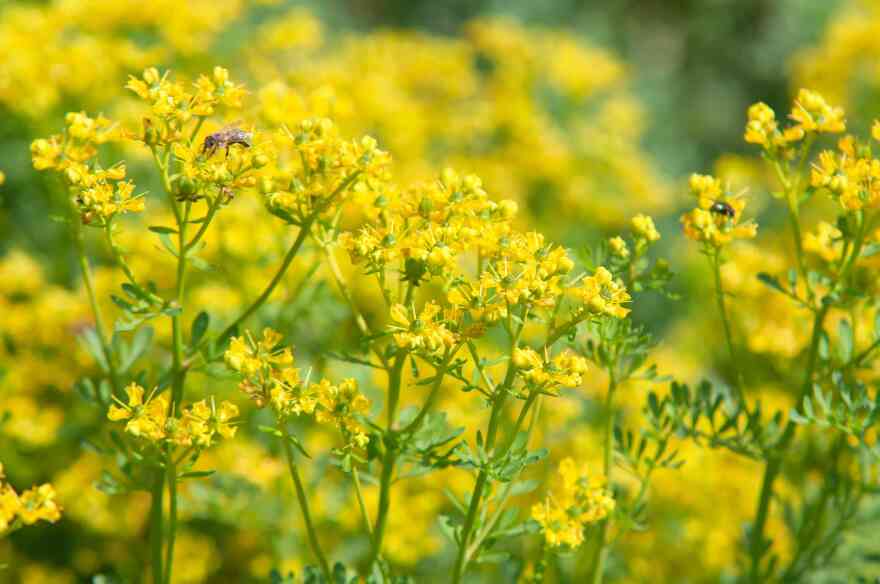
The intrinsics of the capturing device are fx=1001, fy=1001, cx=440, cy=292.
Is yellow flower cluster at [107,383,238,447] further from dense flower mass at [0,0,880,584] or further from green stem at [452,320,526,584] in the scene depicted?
green stem at [452,320,526,584]

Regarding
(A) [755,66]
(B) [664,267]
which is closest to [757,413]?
(B) [664,267]

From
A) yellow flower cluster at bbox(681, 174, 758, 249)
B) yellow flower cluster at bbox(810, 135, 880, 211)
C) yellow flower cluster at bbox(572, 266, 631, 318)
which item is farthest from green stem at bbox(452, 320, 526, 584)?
yellow flower cluster at bbox(810, 135, 880, 211)

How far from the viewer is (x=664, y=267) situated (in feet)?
7.41

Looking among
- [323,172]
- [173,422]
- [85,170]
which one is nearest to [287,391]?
[173,422]

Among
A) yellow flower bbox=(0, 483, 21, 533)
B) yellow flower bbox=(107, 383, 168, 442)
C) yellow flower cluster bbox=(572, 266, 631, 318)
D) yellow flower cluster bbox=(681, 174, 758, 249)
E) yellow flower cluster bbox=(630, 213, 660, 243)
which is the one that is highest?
yellow flower cluster bbox=(681, 174, 758, 249)

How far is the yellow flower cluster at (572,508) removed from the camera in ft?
6.93

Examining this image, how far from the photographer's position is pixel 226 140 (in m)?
2.19

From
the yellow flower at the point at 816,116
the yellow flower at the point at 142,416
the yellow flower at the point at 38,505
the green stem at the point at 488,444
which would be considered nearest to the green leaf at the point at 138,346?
the yellow flower at the point at 142,416

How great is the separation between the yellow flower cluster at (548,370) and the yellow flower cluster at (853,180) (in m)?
0.72

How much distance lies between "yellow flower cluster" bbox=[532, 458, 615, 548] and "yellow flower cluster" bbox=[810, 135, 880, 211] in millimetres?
808

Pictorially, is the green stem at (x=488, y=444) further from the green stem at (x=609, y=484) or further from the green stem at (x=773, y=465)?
the green stem at (x=773, y=465)

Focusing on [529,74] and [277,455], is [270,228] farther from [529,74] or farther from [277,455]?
[529,74]

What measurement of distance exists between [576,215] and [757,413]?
2.65 metres

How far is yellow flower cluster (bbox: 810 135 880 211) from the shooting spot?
214 cm
